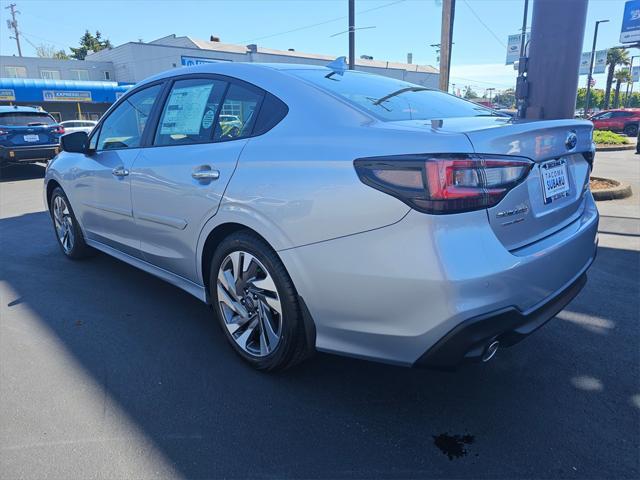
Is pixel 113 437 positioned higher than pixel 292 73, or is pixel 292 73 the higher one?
pixel 292 73

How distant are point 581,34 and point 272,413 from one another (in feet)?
23.2

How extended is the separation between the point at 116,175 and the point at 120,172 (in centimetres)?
9

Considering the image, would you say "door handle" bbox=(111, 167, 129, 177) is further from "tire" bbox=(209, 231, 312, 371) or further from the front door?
"tire" bbox=(209, 231, 312, 371)

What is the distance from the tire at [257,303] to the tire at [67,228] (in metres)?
2.42

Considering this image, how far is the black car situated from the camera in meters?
11.3

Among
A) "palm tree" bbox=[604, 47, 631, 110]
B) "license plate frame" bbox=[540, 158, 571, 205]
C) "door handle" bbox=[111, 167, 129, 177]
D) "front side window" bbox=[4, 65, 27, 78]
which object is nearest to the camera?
"license plate frame" bbox=[540, 158, 571, 205]

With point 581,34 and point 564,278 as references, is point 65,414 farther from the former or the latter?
point 581,34

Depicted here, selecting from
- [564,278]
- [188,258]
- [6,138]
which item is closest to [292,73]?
[188,258]

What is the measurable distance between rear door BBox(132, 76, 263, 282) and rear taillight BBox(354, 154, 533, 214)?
0.97 m

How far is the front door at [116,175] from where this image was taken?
136 inches

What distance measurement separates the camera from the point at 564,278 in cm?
226

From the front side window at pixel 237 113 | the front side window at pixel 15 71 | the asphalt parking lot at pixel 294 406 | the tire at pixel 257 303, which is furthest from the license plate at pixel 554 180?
the front side window at pixel 15 71

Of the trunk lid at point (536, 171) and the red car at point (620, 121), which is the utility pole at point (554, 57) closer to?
the trunk lid at point (536, 171)

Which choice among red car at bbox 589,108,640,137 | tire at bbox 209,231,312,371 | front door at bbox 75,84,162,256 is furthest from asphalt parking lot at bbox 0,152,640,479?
red car at bbox 589,108,640,137
